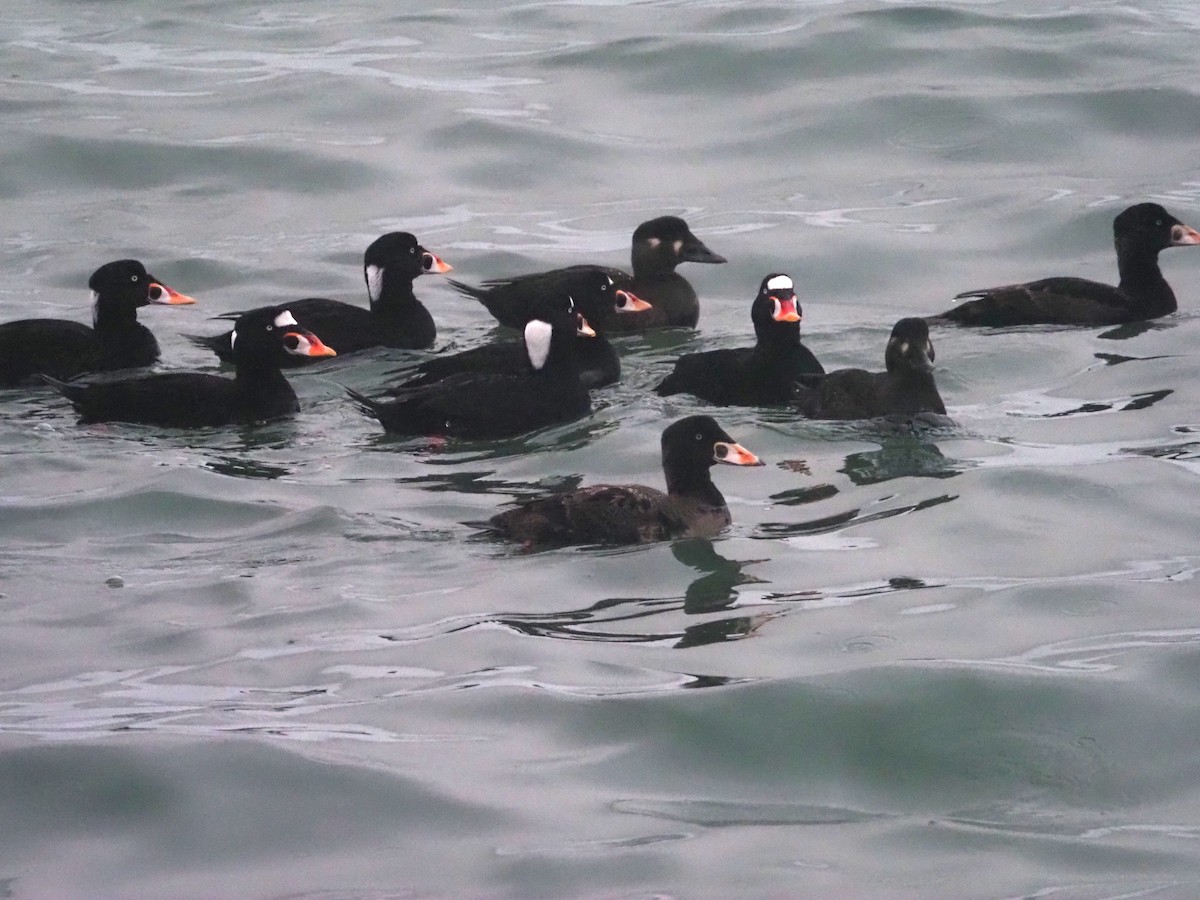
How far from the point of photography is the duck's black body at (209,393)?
11.4 metres

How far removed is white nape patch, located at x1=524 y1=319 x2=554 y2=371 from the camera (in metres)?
11.6

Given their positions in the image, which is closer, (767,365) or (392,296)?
(767,365)

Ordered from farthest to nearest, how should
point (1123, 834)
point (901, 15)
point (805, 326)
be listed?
1. point (901, 15)
2. point (805, 326)
3. point (1123, 834)

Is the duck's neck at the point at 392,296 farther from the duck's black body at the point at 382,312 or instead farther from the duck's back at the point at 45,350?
the duck's back at the point at 45,350

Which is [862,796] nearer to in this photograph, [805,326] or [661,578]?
[661,578]

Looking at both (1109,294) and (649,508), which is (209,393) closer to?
(649,508)

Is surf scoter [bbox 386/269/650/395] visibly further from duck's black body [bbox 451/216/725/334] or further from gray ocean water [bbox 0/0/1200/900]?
duck's black body [bbox 451/216/725/334]

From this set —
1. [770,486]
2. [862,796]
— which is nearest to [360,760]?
[862,796]

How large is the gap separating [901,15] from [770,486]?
12.2 metres

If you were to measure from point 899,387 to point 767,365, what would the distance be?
0.96m

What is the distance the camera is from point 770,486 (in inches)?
404

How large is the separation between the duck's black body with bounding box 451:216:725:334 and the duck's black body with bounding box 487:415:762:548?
4093mm

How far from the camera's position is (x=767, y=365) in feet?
38.0

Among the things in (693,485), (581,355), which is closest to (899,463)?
(693,485)
